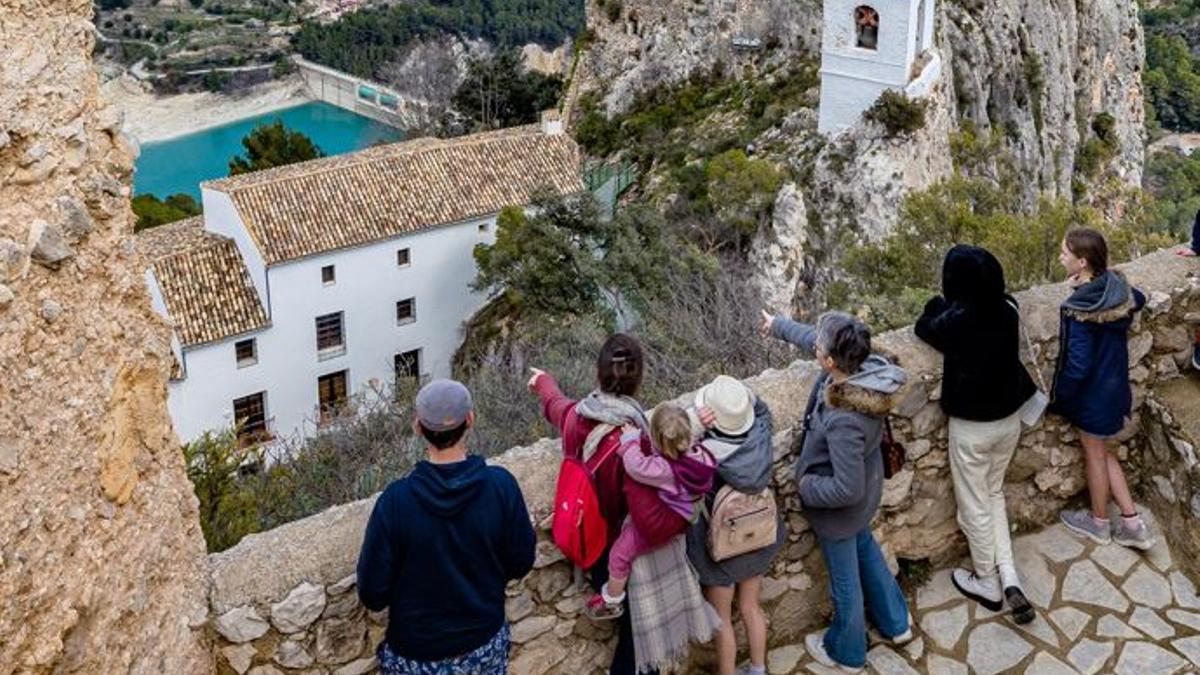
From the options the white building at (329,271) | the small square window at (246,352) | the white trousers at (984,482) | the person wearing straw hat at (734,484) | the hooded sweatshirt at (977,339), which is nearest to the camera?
the person wearing straw hat at (734,484)

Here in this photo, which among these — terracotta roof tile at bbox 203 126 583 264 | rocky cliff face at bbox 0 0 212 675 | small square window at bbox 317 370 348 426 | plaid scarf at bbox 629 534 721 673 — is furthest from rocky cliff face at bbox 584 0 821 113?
rocky cliff face at bbox 0 0 212 675

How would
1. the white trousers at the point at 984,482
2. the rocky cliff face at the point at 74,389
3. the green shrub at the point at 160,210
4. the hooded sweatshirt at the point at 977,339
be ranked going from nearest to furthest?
the rocky cliff face at the point at 74,389
the hooded sweatshirt at the point at 977,339
the white trousers at the point at 984,482
the green shrub at the point at 160,210

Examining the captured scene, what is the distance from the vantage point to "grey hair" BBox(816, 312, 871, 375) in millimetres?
3719

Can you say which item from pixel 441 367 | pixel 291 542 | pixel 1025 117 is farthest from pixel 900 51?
pixel 291 542

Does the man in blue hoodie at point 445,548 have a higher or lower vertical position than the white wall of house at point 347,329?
higher

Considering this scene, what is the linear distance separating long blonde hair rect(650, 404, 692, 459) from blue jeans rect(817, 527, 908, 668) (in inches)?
38.7

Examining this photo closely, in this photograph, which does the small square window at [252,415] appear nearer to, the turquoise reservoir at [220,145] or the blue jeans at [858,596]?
the blue jeans at [858,596]

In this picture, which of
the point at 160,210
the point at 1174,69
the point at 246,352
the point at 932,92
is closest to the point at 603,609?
the point at 246,352

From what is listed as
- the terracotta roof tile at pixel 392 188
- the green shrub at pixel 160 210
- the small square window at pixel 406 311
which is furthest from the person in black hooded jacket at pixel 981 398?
the green shrub at pixel 160 210

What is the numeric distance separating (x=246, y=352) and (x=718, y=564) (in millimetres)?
20312

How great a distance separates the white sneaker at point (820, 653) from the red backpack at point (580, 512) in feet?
3.94

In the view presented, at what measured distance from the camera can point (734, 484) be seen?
3.62 metres

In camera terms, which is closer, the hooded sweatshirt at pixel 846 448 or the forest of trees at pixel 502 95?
the hooded sweatshirt at pixel 846 448

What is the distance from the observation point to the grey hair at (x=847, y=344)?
3719 mm
